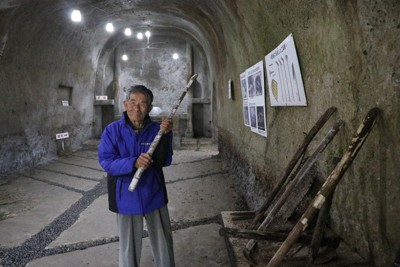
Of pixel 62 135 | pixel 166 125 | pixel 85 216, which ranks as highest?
pixel 166 125

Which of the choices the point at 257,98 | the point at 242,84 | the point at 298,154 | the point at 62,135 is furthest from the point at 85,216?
the point at 62,135

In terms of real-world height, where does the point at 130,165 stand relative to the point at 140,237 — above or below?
above

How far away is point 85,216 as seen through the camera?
4723 millimetres

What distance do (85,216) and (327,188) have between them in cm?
411

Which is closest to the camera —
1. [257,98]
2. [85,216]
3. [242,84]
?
[257,98]

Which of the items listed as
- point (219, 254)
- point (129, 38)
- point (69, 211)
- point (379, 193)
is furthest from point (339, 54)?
point (129, 38)

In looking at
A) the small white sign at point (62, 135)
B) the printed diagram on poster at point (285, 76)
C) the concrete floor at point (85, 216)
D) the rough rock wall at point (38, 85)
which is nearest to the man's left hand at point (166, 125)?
the printed diagram on poster at point (285, 76)

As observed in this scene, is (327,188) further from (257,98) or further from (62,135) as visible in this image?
(62,135)

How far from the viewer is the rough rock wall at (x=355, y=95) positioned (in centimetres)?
159

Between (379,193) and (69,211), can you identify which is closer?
(379,193)

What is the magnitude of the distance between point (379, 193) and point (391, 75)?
646 mm

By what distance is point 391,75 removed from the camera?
1563mm

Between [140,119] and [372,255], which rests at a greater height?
[140,119]

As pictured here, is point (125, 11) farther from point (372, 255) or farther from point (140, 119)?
point (372, 255)
